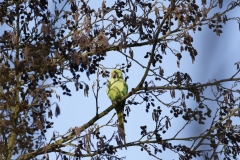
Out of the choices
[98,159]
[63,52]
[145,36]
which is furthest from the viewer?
[145,36]

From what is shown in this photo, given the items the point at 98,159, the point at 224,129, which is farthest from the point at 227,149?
the point at 98,159

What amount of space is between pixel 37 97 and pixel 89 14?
881 millimetres

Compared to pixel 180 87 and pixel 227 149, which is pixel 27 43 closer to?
pixel 180 87

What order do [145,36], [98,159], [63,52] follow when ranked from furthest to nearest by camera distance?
[145,36] → [98,159] → [63,52]

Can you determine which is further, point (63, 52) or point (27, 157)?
point (27, 157)

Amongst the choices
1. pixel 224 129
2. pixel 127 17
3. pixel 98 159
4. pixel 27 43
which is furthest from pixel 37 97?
pixel 224 129

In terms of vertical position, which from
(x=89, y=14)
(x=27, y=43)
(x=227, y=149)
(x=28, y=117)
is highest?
(x=89, y=14)

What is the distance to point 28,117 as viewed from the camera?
3.81 m

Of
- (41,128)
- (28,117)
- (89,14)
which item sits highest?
(89,14)

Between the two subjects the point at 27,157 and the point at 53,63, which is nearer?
the point at 53,63

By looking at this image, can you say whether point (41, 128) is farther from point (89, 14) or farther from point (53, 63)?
point (89, 14)

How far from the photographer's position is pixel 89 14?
158 inches

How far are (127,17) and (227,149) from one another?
1.40m

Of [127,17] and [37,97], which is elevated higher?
[127,17]
